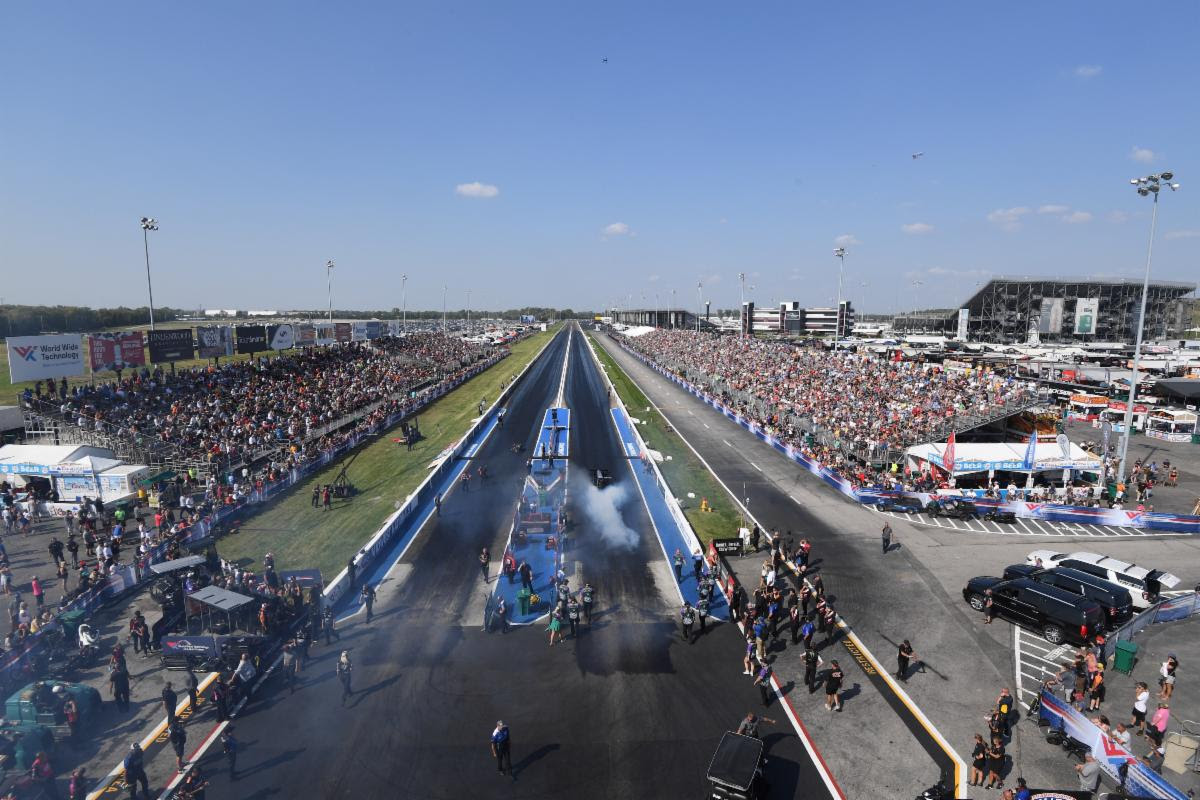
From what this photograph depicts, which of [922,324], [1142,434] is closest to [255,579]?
[1142,434]

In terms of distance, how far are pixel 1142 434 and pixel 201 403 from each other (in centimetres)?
7311

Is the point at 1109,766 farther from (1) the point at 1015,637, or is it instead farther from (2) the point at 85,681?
(2) the point at 85,681

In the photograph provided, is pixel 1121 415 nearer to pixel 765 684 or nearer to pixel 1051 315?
pixel 765 684

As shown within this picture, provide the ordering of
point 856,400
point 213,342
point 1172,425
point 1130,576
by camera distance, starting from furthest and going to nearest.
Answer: point 213,342 < point 1172,425 < point 856,400 < point 1130,576

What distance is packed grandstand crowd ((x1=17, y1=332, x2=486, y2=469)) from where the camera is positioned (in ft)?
117

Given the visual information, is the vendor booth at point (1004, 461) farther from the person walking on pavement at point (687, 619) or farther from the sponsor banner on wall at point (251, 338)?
the sponsor banner on wall at point (251, 338)

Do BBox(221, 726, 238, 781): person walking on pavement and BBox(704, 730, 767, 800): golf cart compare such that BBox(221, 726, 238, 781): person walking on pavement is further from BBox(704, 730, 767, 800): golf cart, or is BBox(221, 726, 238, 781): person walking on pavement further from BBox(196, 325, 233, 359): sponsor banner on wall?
BBox(196, 325, 233, 359): sponsor banner on wall

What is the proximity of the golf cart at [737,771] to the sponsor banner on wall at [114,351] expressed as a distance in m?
46.1

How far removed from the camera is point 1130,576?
21078 mm

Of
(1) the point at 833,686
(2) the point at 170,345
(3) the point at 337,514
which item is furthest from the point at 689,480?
(2) the point at 170,345

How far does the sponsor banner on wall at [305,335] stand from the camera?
6631cm

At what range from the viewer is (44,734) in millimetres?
13812

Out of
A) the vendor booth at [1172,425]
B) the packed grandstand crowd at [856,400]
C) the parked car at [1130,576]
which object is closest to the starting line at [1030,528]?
the packed grandstand crowd at [856,400]

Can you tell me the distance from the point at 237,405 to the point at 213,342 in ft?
43.3
